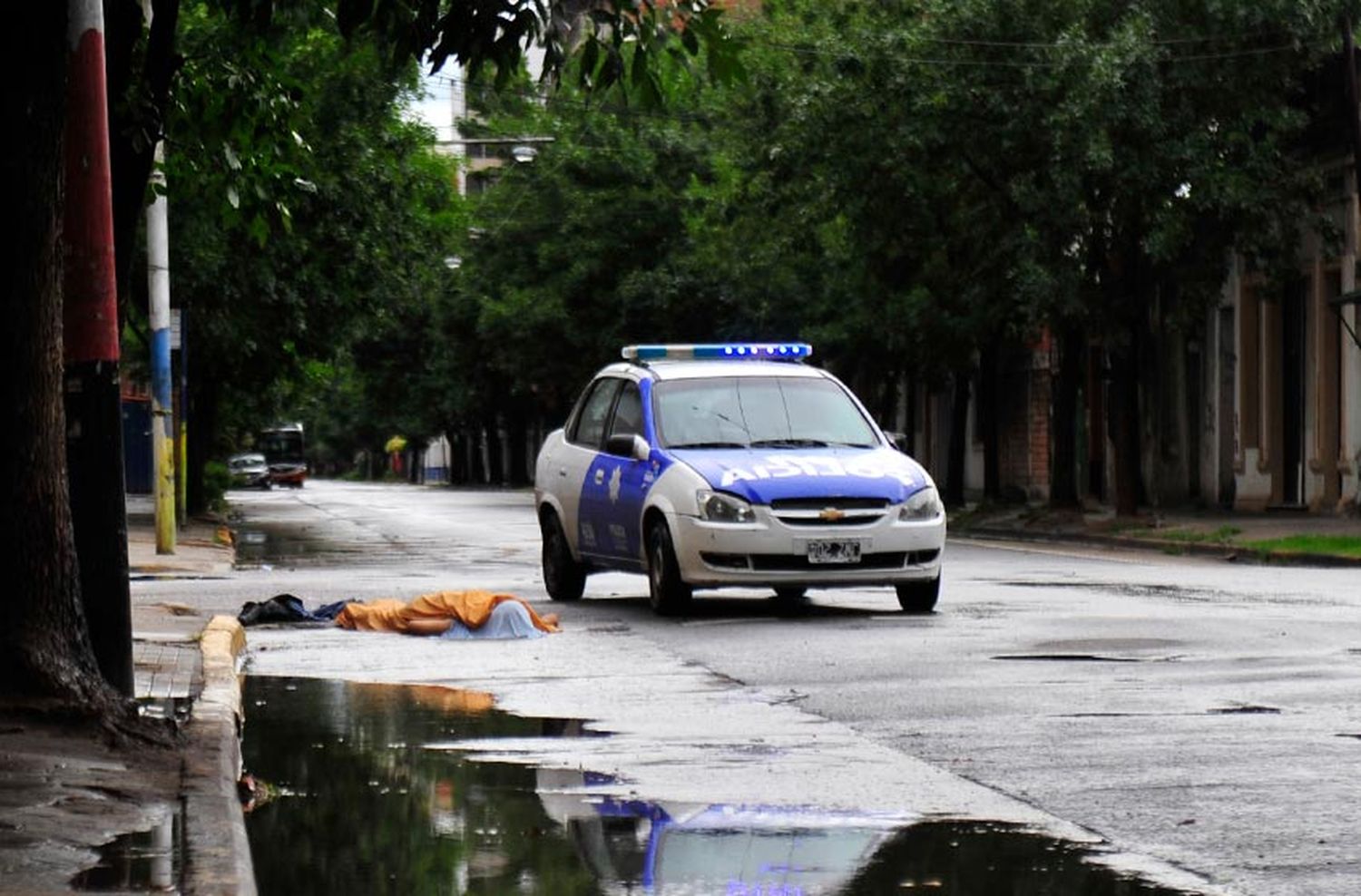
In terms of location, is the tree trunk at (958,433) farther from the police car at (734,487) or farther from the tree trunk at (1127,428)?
the police car at (734,487)

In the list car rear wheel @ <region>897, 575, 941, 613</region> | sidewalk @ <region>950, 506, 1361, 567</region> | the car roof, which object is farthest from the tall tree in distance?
sidewalk @ <region>950, 506, 1361, 567</region>

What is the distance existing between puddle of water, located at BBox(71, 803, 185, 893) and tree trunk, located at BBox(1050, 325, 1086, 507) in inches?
1298

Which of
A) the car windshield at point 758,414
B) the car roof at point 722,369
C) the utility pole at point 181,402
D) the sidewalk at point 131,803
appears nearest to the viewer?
the sidewalk at point 131,803

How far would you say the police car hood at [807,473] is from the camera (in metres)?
16.8

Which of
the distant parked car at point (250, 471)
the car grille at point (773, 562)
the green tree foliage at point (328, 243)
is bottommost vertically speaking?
the distant parked car at point (250, 471)

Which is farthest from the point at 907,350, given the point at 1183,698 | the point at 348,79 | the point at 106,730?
the point at 106,730

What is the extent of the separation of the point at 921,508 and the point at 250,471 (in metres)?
95.6

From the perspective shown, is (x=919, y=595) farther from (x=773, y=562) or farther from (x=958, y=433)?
(x=958, y=433)

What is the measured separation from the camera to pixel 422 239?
1610 inches

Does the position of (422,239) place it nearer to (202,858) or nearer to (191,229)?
(191,229)

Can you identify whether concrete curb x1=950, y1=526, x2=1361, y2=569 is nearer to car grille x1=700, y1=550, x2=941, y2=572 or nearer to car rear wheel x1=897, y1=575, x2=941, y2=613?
car rear wheel x1=897, y1=575, x2=941, y2=613

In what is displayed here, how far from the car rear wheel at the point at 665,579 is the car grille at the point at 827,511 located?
0.82 m

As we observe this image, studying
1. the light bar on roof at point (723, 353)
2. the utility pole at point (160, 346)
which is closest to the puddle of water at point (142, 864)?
the light bar on roof at point (723, 353)

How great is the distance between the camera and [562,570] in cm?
1953
